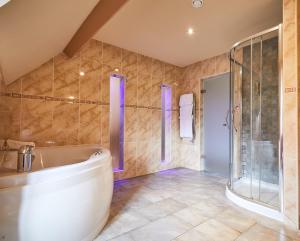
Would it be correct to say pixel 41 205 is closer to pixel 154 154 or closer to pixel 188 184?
pixel 188 184

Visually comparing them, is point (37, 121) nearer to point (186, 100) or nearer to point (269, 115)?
point (186, 100)

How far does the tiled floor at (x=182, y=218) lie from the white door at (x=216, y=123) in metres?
0.82

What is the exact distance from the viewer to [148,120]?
356 centimetres

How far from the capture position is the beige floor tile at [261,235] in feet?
4.90

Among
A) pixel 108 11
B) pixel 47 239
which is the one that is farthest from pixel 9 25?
pixel 47 239

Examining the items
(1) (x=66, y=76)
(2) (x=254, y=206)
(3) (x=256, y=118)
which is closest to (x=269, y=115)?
(3) (x=256, y=118)

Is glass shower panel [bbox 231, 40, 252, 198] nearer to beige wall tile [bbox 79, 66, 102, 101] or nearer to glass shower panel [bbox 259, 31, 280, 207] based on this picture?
glass shower panel [bbox 259, 31, 280, 207]

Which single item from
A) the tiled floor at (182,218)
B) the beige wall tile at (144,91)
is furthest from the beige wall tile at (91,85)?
the tiled floor at (182,218)

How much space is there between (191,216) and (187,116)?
2.31 m

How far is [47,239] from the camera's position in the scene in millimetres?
1083

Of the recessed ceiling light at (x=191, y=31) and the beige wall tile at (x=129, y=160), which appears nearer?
the recessed ceiling light at (x=191, y=31)

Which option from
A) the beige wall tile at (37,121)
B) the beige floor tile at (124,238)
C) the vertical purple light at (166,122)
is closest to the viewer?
the beige floor tile at (124,238)

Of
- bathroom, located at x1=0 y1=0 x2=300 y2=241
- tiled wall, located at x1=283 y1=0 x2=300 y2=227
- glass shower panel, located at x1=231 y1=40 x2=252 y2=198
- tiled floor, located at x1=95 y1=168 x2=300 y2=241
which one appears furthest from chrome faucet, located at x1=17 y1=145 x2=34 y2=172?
glass shower panel, located at x1=231 y1=40 x2=252 y2=198

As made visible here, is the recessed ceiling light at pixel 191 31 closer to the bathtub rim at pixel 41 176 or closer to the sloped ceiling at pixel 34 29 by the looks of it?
the sloped ceiling at pixel 34 29
